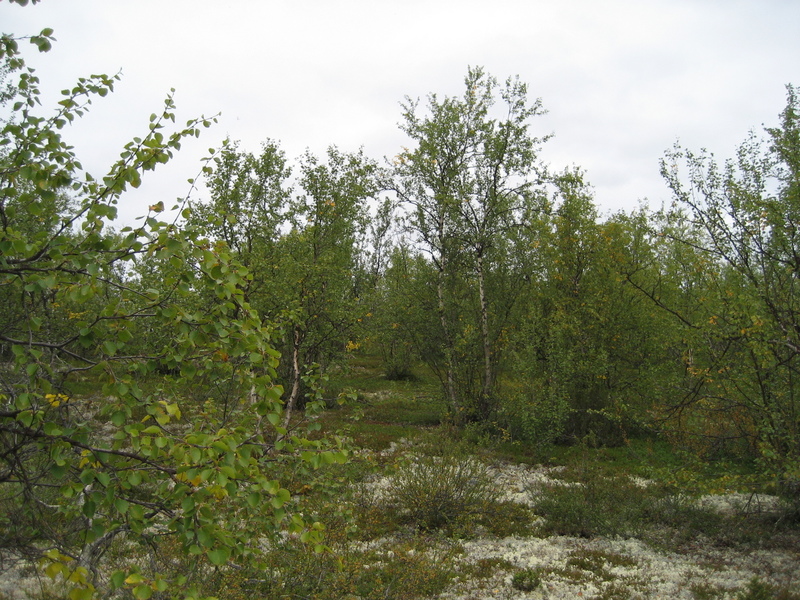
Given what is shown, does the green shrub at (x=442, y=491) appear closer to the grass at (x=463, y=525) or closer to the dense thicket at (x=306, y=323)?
the grass at (x=463, y=525)

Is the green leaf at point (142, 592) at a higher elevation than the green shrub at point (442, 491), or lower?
higher

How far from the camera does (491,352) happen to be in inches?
886

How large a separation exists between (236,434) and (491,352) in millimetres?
19807

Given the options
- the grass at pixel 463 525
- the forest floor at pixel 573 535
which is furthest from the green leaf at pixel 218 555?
the forest floor at pixel 573 535

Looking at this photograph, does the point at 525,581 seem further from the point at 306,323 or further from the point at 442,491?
the point at 306,323

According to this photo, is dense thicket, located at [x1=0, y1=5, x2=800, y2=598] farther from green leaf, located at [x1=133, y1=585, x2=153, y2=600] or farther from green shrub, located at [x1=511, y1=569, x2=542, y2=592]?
green shrub, located at [x1=511, y1=569, x2=542, y2=592]

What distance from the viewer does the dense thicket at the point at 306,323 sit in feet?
10.5

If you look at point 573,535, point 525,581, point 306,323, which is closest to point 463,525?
point 573,535

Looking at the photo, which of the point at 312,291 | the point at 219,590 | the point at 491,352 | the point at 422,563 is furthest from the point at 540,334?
the point at 219,590

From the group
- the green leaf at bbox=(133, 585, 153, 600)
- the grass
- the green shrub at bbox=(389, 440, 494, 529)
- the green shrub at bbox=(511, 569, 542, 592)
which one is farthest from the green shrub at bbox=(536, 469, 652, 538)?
the green leaf at bbox=(133, 585, 153, 600)

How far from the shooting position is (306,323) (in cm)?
1709

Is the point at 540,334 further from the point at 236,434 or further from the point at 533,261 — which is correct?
the point at 236,434

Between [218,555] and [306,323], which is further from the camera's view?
[306,323]

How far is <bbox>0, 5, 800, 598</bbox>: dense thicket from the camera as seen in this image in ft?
10.5
